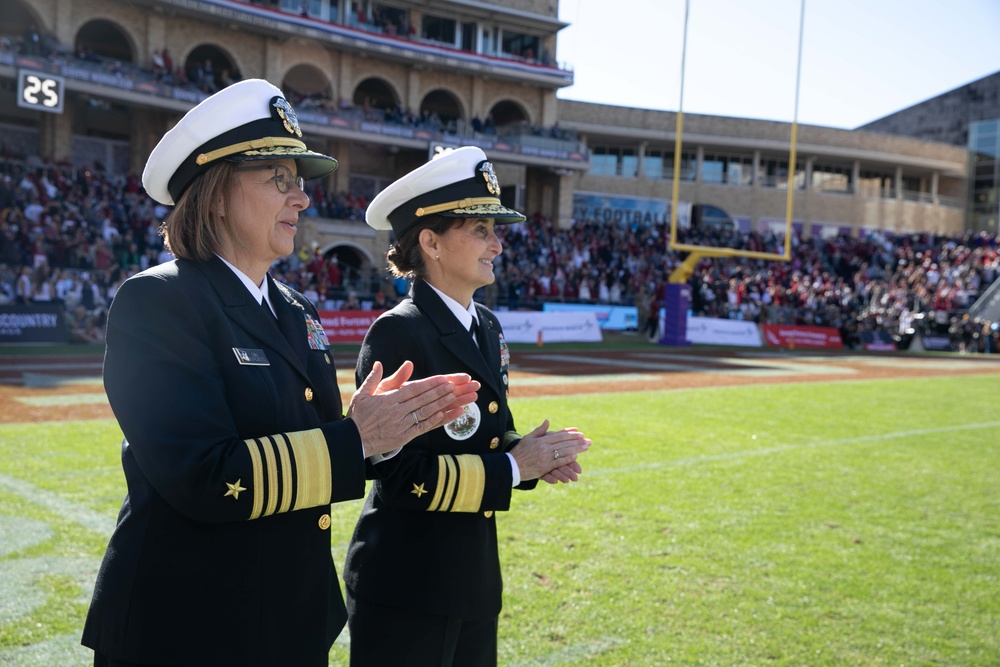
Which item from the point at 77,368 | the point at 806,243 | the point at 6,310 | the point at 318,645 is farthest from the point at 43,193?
the point at 806,243

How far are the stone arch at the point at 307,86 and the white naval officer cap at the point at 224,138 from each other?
35.2 m

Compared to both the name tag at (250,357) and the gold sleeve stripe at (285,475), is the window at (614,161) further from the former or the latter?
the gold sleeve stripe at (285,475)

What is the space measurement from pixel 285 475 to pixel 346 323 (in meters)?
20.4

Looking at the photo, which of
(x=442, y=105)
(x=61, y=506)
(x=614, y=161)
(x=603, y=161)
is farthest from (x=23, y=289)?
(x=614, y=161)

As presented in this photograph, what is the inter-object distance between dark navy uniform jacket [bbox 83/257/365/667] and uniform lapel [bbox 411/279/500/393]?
65 centimetres

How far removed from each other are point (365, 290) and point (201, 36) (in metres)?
17.6

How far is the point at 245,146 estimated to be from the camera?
2.10 metres

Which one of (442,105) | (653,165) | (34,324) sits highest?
(442,105)

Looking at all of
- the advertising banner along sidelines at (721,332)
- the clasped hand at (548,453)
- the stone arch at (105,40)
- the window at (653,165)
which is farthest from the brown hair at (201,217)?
the window at (653,165)

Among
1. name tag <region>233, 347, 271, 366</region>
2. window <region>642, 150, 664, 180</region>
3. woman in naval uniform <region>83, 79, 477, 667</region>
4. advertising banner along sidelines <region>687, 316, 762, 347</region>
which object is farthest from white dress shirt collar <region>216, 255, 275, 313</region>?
window <region>642, 150, 664, 180</region>

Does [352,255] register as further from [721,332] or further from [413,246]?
[413,246]

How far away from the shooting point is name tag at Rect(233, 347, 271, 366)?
6.53 ft

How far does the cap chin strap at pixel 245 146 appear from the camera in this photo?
2.08 meters

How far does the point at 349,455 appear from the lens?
1958 millimetres
